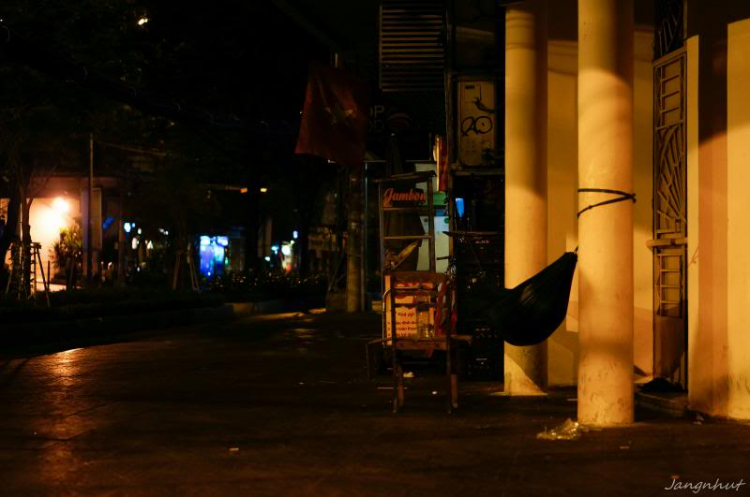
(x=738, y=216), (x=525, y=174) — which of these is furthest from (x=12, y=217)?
(x=738, y=216)

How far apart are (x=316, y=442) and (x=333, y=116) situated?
766cm

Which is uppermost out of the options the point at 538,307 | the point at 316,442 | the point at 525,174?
the point at 525,174

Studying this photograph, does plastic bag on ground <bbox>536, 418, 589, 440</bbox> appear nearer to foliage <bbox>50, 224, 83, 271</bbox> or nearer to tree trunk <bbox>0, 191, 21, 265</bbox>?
tree trunk <bbox>0, 191, 21, 265</bbox>

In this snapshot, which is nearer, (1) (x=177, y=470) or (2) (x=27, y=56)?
(1) (x=177, y=470)

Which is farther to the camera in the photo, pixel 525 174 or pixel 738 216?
pixel 525 174

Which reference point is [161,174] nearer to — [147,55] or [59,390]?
[147,55]

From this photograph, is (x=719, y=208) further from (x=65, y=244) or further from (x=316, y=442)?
(x=65, y=244)

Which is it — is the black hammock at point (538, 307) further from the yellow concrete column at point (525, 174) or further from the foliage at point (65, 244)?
the foliage at point (65, 244)

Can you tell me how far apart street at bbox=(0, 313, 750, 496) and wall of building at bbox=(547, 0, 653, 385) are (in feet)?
2.84

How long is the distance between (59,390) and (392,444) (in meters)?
5.47

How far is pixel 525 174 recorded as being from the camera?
1070 cm

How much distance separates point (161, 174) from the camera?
43344 millimetres

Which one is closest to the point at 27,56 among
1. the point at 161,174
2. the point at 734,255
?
the point at 734,255

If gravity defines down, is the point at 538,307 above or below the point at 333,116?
below
